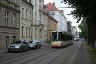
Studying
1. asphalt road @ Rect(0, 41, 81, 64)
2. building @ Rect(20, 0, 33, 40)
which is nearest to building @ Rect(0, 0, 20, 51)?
building @ Rect(20, 0, 33, 40)

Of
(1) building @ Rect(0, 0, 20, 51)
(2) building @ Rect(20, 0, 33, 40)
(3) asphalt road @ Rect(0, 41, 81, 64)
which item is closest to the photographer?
(3) asphalt road @ Rect(0, 41, 81, 64)

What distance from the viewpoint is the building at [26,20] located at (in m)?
38.8

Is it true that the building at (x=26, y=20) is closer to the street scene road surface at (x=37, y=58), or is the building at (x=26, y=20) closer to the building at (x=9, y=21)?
the building at (x=9, y=21)

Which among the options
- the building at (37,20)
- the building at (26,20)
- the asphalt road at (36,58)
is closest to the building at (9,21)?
the building at (26,20)

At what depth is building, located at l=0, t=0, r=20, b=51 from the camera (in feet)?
96.1

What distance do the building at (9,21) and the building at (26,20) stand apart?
9.59 feet

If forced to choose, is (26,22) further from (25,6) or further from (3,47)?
(3,47)

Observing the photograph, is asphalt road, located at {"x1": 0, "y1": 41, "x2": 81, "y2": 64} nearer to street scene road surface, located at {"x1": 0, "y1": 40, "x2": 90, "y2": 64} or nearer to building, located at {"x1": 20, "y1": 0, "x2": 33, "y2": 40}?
street scene road surface, located at {"x1": 0, "y1": 40, "x2": 90, "y2": 64}

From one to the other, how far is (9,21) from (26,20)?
393 inches

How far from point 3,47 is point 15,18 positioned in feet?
22.4

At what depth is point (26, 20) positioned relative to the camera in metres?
41.9

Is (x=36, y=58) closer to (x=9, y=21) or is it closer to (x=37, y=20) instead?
(x=9, y=21)

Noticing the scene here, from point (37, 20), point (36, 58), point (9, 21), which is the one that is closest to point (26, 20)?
point (37, 20)

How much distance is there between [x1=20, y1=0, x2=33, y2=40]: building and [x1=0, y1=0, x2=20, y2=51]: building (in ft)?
9.59
